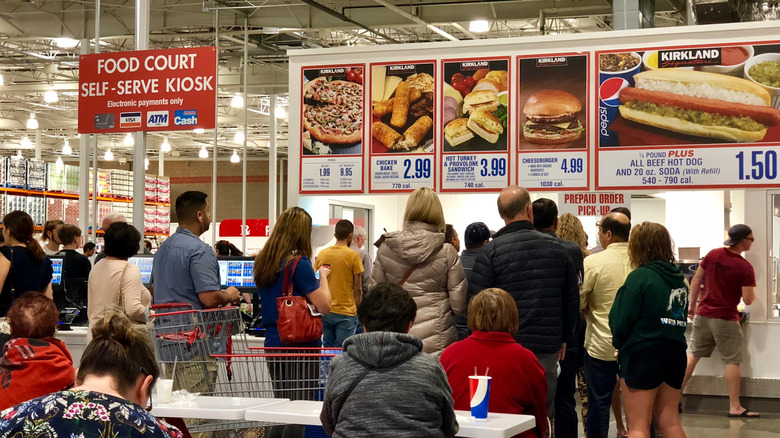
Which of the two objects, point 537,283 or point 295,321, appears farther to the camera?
point 537,283

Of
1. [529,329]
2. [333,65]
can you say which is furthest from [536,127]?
[529,329]

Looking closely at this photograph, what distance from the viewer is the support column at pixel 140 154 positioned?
7.15 m

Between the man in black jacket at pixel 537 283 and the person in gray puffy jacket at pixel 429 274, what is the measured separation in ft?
0.45

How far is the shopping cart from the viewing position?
3.80m

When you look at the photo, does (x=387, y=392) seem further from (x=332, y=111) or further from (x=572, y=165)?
(x=332, y=111)

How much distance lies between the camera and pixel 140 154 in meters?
7.23

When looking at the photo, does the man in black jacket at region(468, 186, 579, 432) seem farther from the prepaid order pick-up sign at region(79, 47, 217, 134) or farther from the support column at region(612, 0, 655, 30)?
the support column at region(612, 0, 655, 30)

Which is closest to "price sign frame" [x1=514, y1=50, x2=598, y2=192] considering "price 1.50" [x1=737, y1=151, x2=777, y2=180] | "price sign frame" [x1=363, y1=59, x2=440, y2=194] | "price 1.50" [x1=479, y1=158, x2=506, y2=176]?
"price 1.50" [x1=479, y1=158, x2=506, y2=176]

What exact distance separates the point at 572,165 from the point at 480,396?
4.10 m

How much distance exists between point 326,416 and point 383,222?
887 cm

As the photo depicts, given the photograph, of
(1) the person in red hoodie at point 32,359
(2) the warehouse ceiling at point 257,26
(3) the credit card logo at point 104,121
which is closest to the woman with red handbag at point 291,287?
(1) the person in red hoodie at point 32,359

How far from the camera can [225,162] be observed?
36.2 m

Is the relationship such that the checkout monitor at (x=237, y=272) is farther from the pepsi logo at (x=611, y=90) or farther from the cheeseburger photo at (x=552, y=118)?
the pepsi logo at (x=611, y=90)

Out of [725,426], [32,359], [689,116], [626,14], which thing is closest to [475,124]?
[689,116]
